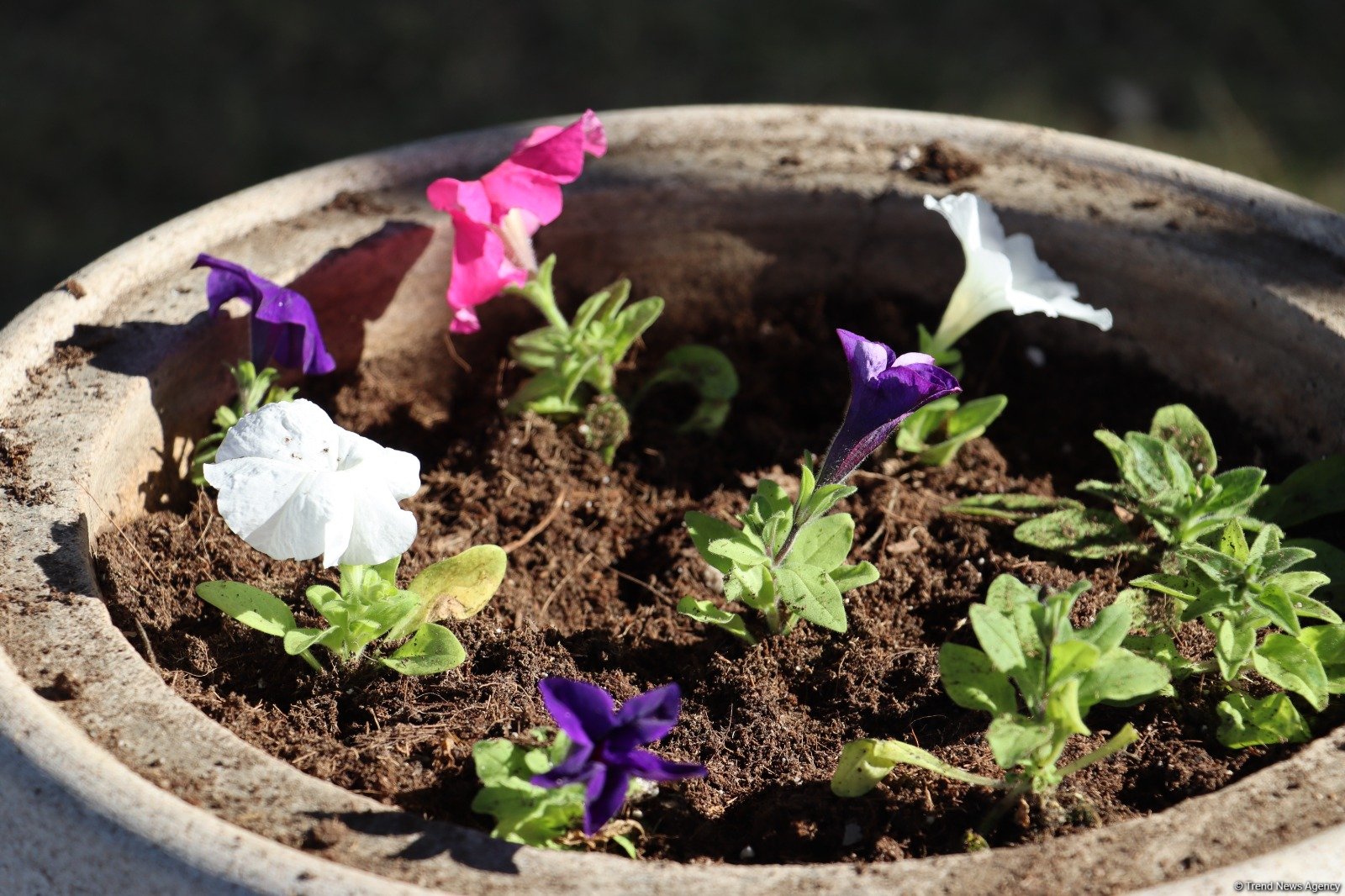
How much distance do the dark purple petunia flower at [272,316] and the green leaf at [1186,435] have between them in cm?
115

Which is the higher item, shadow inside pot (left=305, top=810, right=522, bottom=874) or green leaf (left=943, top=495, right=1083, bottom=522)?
shadow inside pot (left=305, top=810, right=522, bottom=874)

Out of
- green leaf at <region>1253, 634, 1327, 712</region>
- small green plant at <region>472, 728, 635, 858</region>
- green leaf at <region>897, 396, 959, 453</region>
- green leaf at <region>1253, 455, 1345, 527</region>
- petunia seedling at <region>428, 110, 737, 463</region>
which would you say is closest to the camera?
small green plant at <region>472, 728, 635, 858</region>

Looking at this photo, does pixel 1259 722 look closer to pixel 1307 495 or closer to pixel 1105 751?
pixel 1105 751

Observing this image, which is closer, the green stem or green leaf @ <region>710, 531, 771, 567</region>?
the green stem

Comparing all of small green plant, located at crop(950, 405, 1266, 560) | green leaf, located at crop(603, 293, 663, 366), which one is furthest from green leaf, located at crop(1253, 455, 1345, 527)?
green leaf, located at crop(603, 293, 663, 366)

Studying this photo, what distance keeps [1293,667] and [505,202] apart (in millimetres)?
1141

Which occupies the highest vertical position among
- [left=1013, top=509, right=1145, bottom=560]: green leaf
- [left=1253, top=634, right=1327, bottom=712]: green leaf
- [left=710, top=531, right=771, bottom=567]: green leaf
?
[left=710, top=531, right=771, bottom=567]: green leaf

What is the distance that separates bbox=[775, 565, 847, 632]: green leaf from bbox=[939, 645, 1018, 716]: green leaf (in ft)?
0.46

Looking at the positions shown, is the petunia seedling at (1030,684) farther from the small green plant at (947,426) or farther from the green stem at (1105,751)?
the small green plant at (947,426)

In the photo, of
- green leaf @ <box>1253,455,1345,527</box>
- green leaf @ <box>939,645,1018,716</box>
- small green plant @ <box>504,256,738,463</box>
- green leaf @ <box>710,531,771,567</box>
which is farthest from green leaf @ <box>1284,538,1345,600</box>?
small green plant @ <box>504,256,738,463</box>

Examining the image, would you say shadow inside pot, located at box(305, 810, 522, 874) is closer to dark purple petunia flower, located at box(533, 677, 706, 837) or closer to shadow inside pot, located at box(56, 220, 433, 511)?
dark purple petunia flower, located at box(533, 677, 706, 837)

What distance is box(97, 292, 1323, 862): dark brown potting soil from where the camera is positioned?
1354 mm

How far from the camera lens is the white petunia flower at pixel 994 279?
1.70 metres

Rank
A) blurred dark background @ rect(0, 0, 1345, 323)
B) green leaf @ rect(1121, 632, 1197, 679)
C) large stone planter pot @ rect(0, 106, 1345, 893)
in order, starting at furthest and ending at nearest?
blurred dark background @ rect(0, 0, 1345, 323) → green leaf @ rect(1121, 632, 1197, 679) → large stone planter pot @ rect(0, 106, 1345, 893)
